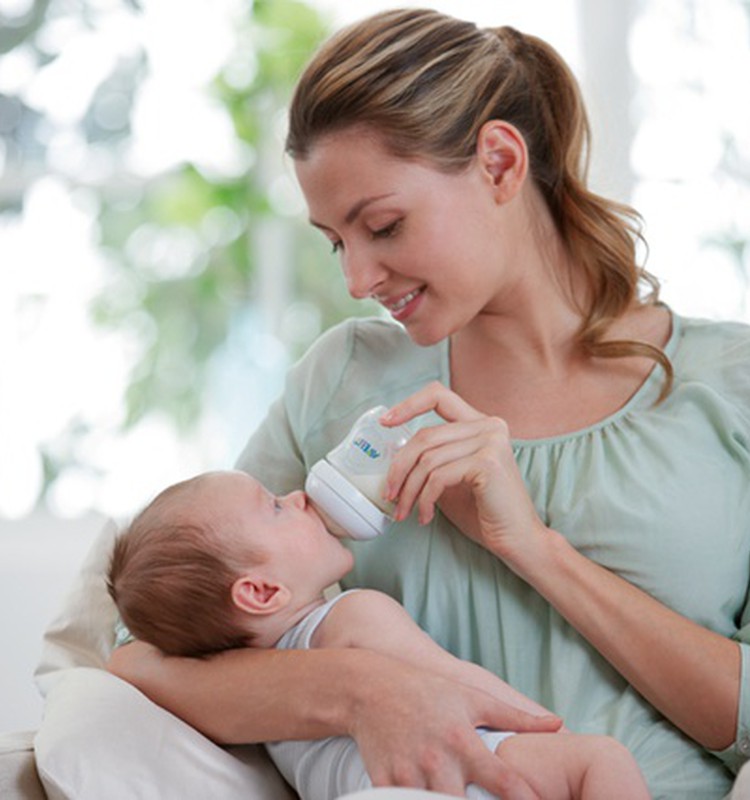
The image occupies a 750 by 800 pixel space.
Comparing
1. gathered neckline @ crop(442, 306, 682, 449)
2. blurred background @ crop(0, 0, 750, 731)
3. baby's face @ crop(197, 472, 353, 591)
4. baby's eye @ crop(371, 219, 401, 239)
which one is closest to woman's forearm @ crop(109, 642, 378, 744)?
baby's face @ crop(197, 472, 353, 591)

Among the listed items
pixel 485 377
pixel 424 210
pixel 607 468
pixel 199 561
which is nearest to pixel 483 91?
pixel 424 210

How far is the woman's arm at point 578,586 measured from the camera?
158 cm

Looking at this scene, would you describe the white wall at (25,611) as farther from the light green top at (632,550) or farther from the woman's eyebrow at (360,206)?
the woman's eyebrow at (360,206)

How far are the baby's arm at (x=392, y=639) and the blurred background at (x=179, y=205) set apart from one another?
214cm

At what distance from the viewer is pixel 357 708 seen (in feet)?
4.85

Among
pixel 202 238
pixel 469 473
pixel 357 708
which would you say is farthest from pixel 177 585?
pixel 202 238

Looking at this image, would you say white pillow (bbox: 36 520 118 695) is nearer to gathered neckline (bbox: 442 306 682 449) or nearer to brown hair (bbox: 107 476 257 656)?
brown hair (bbox: 107 476 257 656)

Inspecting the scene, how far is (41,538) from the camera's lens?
3662 millimetres

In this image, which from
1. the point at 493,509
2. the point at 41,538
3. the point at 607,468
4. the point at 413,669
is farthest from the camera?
the point at 41,538

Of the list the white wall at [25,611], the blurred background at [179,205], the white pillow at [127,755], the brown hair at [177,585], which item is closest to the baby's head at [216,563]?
the brown hair at [177,585]

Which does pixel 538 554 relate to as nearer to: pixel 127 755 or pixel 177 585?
pixel 177 585

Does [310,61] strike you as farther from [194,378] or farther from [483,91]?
[194,378]

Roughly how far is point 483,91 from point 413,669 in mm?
761

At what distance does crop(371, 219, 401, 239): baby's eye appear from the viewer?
1699mm
